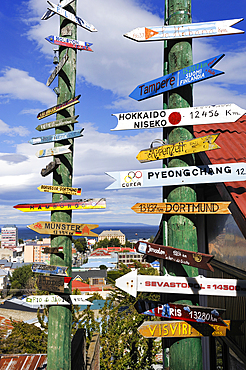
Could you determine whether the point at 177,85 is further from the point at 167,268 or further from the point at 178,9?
the point at 167,268

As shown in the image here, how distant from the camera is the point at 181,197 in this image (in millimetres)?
3617

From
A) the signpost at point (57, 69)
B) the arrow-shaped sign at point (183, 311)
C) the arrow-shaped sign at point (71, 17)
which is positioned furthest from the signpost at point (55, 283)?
the arrow-shaped sign at point (71, 17)

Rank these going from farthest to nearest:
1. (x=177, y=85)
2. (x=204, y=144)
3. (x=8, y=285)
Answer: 1. (x=8, y=285)
2. (x=177, y=85)
3. (x=204, y=144)

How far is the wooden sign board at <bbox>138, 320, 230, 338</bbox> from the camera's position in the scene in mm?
3268

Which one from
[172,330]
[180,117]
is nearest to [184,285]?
[172,330]

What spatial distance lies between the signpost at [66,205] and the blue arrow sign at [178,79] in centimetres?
190

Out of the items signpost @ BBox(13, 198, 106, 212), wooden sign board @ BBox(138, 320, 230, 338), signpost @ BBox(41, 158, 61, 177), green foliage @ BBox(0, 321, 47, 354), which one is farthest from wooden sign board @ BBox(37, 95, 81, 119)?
green foliage @ BBox(0, 321, 47, 354)

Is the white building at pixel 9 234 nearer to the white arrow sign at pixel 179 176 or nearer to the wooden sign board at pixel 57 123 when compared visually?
the wooden sign board at pixel 57 123

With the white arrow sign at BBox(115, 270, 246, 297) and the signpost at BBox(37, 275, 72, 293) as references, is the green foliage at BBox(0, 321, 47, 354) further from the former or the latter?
the white arrow sign at BBox(115, 270, 246, 297)

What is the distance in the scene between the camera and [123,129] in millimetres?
3887

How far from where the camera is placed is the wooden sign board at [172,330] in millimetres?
3268

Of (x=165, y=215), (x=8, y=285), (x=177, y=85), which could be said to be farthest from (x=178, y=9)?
(x=8, y=285)

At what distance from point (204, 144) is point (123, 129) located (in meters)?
1.05

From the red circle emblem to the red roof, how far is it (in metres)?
0.74
